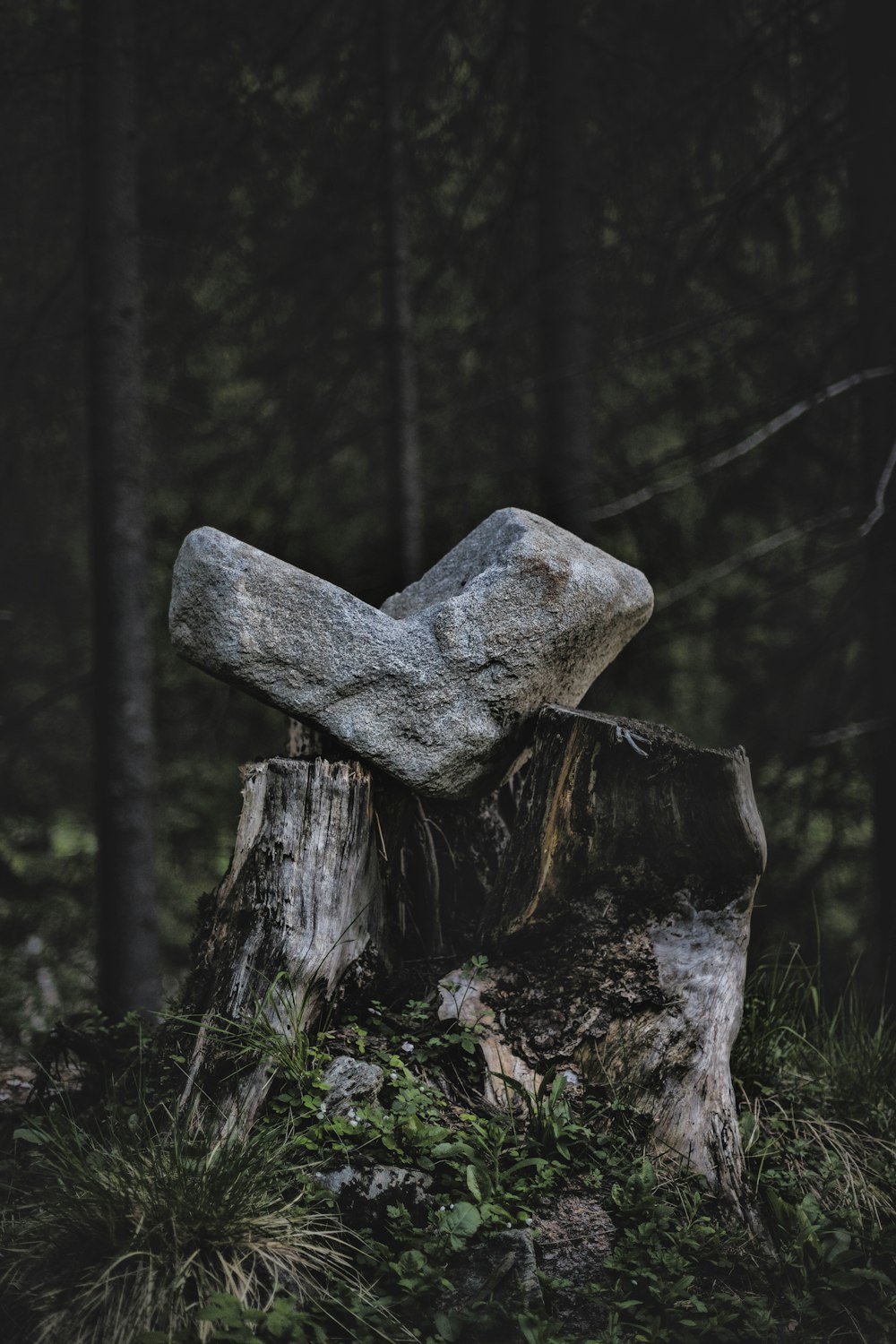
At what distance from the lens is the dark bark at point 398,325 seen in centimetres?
640

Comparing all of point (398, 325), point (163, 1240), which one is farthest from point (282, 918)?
point (398, 325)

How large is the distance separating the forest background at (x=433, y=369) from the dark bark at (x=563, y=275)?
0.02 meters

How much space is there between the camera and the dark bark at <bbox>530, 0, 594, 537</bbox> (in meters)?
6.12

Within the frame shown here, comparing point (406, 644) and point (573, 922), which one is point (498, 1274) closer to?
point (573, 922)

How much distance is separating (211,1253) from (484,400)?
17.2 ft

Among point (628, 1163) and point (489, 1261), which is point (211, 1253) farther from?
point (628, 1163)

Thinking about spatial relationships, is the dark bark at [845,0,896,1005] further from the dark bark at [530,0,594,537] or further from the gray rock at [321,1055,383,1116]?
the gray rock at [321,1055,383,1116]

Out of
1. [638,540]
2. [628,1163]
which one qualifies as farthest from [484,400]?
[628,1163]

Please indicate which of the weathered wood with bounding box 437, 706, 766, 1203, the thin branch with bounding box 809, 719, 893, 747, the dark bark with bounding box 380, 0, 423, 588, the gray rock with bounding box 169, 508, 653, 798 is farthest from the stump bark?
the dark bark with bounding box 380, 0, 423, 588

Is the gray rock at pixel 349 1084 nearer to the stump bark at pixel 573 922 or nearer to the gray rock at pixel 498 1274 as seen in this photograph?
the stump bark at pixel 573 922

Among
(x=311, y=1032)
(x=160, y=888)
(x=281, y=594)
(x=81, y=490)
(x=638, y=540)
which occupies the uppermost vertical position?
Result: (x=81, y=490)

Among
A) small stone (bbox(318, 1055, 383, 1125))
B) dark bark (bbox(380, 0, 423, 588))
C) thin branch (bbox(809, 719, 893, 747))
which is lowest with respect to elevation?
small stone (bbox(318, 1055, 383, 1125))

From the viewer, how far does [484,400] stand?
6.69 metres

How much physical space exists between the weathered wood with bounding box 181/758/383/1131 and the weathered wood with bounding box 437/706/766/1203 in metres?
0.52
